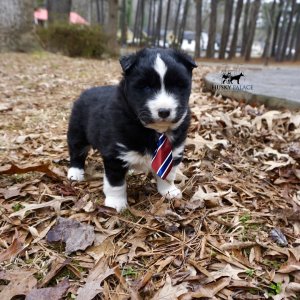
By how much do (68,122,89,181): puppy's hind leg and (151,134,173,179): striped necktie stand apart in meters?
0.97

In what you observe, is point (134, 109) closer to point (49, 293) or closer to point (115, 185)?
point (115, 185)

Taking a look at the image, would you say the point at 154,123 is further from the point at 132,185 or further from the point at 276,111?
the point at 276,111

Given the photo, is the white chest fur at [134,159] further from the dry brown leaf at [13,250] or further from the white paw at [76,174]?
the dry brown leaf at [13,250]

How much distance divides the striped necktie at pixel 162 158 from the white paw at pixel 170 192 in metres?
0.23

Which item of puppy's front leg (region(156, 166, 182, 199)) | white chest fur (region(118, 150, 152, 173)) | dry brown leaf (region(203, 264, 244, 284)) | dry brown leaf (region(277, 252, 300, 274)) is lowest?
dry brown leaf (region(203, 264, 244, 284))

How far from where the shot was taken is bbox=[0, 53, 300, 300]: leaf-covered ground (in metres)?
2.27

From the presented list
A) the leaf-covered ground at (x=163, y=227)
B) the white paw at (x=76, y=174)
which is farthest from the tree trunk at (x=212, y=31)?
the white paw at (x=76, y=174)

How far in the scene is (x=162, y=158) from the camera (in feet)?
9.63

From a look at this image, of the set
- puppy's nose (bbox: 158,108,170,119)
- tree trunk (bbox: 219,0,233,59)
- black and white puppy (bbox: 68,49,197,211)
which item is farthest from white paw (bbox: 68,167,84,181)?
tree trunk (bbox: 219,0,233,59)

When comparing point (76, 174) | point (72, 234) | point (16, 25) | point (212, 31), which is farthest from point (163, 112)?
point (212, 31)

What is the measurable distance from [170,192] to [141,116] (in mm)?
848

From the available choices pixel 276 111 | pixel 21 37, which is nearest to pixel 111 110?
pixel 276 111

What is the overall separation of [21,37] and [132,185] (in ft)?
39.9

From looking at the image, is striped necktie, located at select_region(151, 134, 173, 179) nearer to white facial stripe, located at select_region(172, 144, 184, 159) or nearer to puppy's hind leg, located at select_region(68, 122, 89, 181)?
white facial stripe, located at select_region(172, 144, 184, 159)
